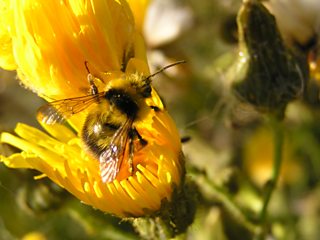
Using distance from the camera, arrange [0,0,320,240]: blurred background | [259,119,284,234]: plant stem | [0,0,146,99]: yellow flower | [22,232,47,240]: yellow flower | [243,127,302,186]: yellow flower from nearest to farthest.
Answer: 1. [0,0,146,99]: yellow flower
2. [259,119,284,234]: plant stem
3. [0,0,320,240]: blurred background
4. [22,232,47,240]: yellow flower
5. [243,127,302,186]: yellow flower

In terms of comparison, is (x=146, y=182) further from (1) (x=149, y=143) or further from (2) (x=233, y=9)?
(2) (x=233, y=9)

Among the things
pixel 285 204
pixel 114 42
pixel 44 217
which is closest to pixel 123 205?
pixel 114 42

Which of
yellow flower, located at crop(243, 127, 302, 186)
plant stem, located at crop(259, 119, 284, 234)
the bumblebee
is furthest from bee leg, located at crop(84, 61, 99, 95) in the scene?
yellow flower, located at crop(243, 127, 302, 186)

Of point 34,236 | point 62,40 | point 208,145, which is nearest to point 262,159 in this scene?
point 208,145

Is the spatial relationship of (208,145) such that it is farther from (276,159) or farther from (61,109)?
(61,109)

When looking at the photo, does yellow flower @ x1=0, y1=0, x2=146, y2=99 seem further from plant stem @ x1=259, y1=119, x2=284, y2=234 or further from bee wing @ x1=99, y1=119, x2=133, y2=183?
plant stem @ x1=259, y1=119, x2=284, y2=234

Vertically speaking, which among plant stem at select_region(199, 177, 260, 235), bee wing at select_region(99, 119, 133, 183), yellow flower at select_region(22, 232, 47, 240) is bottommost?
yellow flower at select_region(22, 232, 47, 240)

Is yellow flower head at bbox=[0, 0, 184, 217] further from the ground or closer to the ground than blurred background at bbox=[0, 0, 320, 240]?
further from the ground

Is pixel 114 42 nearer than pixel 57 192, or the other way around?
pixel 114 42
